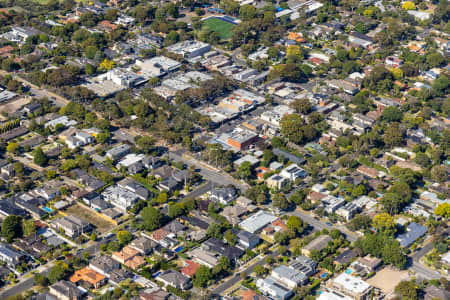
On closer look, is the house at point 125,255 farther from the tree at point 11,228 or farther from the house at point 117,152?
the house at point 117,152

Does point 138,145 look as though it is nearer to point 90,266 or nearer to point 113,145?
point 113,145

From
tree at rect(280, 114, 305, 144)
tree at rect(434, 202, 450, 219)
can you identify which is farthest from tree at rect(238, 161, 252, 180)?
tree at rect(434, 202, 450, 219)

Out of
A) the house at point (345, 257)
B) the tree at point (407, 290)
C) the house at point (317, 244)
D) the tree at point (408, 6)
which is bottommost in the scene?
the house at point (345, 257)

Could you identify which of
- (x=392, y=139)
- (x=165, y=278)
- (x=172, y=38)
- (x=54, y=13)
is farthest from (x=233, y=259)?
(x=54, y=13)

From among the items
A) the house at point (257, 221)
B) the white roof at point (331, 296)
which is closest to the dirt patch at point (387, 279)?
the white roof at point (331, 296)

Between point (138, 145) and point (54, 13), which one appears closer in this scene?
point (138, 145)

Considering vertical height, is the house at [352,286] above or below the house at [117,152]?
below

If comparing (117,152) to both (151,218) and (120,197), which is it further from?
(151,218)

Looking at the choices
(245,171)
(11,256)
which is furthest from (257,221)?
(11,256)
